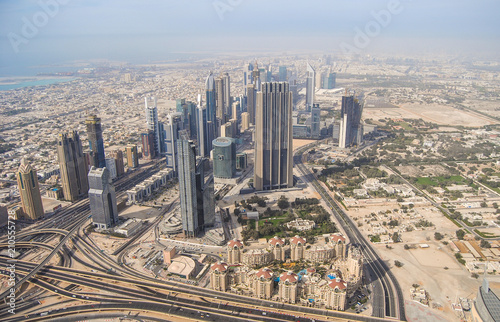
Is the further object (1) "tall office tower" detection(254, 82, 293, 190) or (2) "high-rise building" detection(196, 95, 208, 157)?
(2) "high-rise building" detection(196, 95, 208, 157)

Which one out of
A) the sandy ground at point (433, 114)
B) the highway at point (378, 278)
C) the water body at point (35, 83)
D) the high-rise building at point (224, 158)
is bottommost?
the highway at point (378, 278)

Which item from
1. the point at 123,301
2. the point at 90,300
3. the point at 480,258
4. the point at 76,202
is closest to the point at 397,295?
the point at 480,258

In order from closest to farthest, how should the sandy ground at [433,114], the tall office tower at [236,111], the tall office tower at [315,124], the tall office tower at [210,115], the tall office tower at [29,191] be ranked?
the tall office tower at [29,191] → the tall office tower at [210,115] → the tall office tower at [315,124] → the tall office tower at [236,111] → the sandy ground at [433,114]

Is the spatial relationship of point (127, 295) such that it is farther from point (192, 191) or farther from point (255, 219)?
point (255, 219)

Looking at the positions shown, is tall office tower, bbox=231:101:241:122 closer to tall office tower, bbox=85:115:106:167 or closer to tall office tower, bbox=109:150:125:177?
tall office tower, bbox=109:150:125:177

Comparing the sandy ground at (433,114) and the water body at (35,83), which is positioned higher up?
the water body at (35,83)

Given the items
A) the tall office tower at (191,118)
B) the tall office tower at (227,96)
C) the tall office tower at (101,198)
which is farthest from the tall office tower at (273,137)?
the tall office tower at (227,96)

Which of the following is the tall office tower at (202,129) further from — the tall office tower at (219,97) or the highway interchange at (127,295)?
the highway interchange at (127,295)

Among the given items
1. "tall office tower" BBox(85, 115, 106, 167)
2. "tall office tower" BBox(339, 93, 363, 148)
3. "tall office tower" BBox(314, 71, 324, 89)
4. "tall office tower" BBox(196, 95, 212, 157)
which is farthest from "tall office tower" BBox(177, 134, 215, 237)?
"tall office tower" BBox(314, 71, 324, 89)
